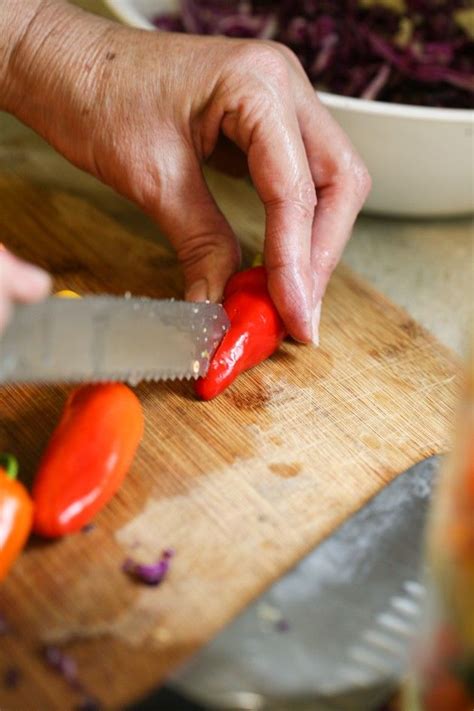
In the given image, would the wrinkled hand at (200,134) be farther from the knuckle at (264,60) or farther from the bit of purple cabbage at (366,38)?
the bit of purple cabbage at (366,38)

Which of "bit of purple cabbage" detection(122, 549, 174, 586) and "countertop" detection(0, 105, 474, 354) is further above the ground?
"bit of purple cabbage" detection(122, 549, 174, 586)

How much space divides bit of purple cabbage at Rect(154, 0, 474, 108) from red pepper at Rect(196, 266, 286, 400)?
0.91 m

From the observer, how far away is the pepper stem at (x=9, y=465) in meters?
1.38

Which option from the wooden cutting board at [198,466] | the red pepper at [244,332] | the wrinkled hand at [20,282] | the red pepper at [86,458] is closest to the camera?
the wrinkled hand at [20,282]

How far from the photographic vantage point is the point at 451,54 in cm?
256

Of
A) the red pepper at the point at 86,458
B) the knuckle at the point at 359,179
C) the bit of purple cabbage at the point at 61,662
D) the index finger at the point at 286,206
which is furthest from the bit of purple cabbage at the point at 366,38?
the bit of purple cabbage at the point at 61,662

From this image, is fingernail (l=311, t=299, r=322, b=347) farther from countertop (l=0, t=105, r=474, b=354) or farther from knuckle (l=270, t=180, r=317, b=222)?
countertop (l=0, t=105, r=474, b=354)

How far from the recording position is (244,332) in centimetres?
171

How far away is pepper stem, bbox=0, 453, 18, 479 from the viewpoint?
1.38m

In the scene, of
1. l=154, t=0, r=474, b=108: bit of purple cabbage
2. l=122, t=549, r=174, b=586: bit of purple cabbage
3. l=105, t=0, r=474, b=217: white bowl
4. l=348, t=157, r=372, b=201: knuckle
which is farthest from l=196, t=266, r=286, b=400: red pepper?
l=154, t=0, r=474, b=108: bit of purple cabbage

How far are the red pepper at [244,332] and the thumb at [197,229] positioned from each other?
0.04 m

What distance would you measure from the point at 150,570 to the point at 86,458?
194mm

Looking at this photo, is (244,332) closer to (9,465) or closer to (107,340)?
(107,340)

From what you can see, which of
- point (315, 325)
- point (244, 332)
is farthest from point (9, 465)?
point (315, 325)
